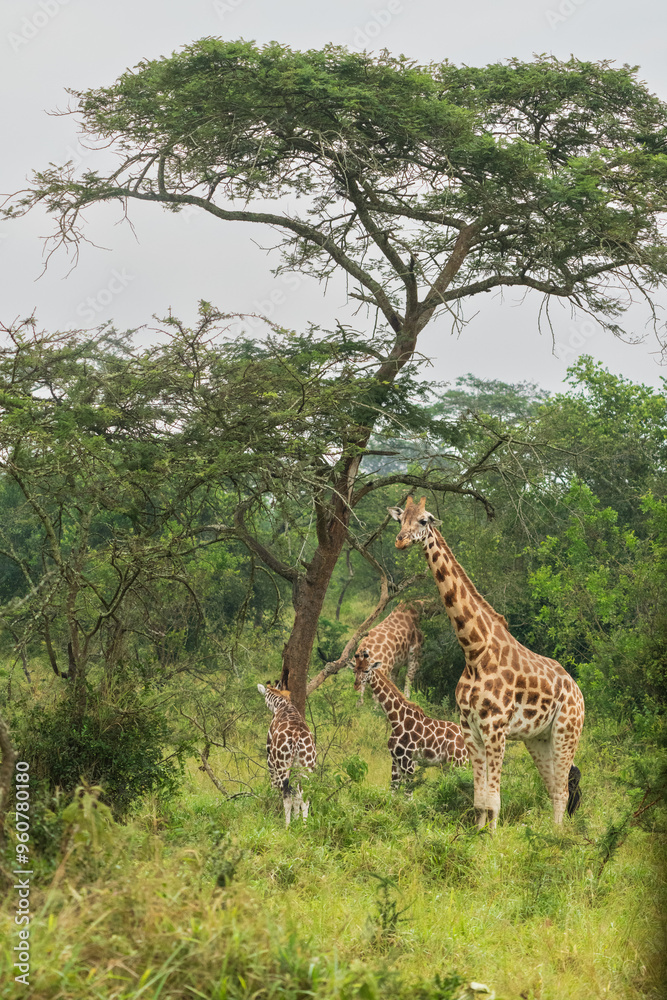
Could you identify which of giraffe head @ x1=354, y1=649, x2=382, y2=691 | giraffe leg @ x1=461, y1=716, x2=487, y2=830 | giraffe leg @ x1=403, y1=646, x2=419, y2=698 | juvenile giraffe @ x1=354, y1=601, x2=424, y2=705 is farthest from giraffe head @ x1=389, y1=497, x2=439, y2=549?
giraffe leg @ x1=403, y1=646, x2=419, y2=698

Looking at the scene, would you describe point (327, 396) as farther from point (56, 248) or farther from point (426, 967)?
point (426, 967)

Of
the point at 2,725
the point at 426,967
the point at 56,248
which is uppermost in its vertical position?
the point at 56,248

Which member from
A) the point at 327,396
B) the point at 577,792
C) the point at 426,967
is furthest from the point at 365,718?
the point at 426,967

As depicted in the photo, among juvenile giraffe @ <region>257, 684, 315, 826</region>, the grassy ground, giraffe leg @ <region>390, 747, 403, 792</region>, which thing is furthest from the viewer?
giraffe leg @ <region>390, 747, 403, 792</region>

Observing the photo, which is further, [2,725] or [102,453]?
[102,453]

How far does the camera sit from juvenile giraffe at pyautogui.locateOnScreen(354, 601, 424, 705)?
13281mm

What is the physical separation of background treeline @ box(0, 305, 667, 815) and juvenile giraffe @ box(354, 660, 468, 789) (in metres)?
1.44

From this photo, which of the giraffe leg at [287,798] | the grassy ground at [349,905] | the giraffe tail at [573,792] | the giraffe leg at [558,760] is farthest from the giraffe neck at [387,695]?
the giraffe tail at [573,792]

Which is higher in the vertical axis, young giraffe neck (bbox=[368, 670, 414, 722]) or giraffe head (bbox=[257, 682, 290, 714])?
young giraffe neck (bbox=[368, 670, 414, 722])

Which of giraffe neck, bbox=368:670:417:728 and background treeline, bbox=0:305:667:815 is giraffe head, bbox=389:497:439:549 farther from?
giraffe neck, bbox=368:670:417:728

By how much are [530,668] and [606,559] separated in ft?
21.4

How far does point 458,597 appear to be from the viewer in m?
8.16

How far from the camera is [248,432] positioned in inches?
352

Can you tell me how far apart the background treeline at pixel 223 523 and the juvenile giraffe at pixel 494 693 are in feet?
2.86
